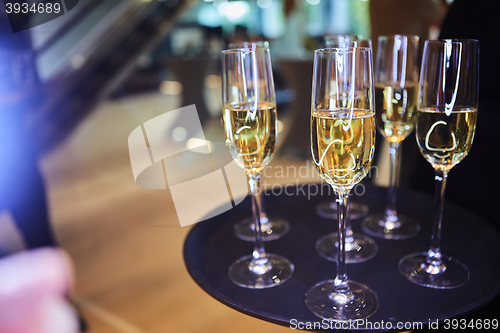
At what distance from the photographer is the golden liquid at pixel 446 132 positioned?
0.66 meters

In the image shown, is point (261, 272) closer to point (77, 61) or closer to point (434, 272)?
point (434, 272)

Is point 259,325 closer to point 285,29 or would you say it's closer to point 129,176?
point 129,176

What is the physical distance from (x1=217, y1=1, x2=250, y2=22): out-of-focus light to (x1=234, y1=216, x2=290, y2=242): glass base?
258 inches

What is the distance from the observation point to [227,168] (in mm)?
3201

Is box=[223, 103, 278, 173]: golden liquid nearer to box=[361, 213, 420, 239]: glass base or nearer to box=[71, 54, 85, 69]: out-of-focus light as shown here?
box=[361, 213, 420, 239]: glass base

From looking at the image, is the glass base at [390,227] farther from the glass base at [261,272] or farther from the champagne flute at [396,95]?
the glass base at [261,272]

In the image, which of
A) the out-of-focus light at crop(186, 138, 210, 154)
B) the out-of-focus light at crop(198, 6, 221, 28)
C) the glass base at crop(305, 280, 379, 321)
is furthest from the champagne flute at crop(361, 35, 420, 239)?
the out-of-focus light at crop(198, 6, 221, 28)

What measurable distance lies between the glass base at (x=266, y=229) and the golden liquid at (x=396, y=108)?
323mm

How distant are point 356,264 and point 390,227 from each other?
18cm

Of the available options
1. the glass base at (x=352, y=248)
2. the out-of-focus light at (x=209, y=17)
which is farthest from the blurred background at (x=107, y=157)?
the out-of-focus light at (x=209, y=17)

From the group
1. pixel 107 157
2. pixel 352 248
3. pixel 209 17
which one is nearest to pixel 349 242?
pixel 352 248

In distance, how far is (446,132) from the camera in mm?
666

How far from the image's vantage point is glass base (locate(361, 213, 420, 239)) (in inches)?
34.1

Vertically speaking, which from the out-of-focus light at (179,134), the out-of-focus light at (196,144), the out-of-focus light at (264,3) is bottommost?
the out-of-focus light at (196,144)
